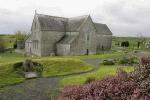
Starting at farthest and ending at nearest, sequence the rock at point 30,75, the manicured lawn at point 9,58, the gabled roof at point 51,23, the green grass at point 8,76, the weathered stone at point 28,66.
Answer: the gabled roof at point 51,23
the manicured lawn at point 9,58
the weathered stone at point 28,66
the rock at point 30,75
the green grass at point 8,76

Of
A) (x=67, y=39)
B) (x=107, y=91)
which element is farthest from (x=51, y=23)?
(x=107, y=91)

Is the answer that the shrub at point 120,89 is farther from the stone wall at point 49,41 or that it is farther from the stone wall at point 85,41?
the stone wall at point 49,41

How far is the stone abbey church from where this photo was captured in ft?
206

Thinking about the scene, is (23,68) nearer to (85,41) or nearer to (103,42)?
(85,41)

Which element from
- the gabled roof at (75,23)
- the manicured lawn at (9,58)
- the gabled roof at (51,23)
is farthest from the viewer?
the gabled roof at (75,23)

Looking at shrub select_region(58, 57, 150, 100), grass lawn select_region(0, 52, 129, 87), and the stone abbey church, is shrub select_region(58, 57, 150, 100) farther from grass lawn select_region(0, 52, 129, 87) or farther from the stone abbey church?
the stone abbey church

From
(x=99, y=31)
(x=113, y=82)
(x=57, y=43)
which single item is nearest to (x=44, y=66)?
(x=113, y=82)

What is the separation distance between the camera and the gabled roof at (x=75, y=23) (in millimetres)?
64838

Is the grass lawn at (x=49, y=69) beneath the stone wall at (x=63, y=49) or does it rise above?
beneath

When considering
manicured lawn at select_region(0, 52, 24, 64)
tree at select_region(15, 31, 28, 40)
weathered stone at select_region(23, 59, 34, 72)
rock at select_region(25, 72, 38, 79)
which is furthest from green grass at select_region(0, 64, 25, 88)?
tree at select_region(15, 31, 28, 40)

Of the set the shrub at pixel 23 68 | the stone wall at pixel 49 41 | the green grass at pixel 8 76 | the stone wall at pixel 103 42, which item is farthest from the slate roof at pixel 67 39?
the green grass at pixel 8 76

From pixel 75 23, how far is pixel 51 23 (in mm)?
7072

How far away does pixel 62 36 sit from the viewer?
6738cm

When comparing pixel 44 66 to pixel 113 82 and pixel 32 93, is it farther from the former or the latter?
pixel 113 82
